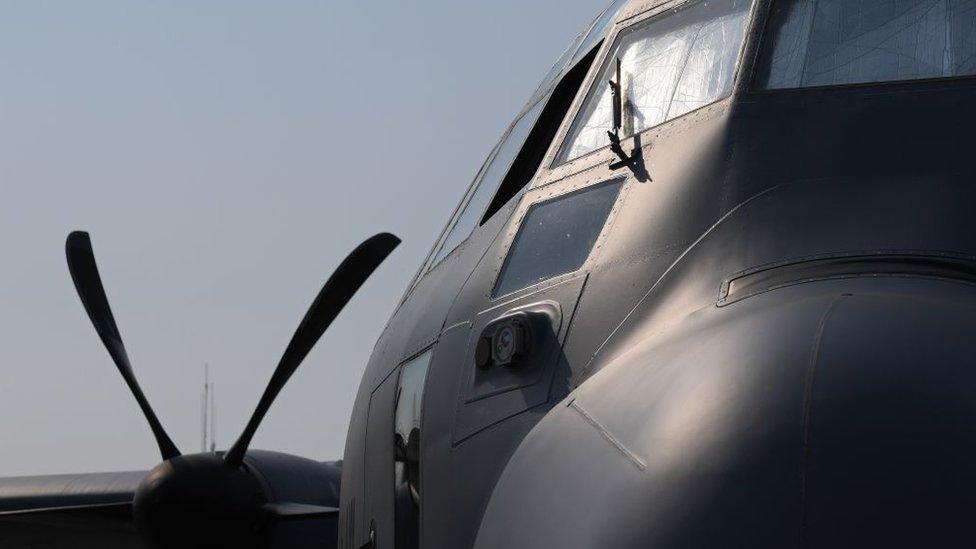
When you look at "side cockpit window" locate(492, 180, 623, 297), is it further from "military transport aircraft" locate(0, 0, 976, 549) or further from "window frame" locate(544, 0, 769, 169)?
"window frame" locate(544, 0, 769, 169)

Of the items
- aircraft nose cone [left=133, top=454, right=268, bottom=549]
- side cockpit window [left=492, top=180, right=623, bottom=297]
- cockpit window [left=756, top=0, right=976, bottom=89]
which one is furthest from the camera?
aircraft nose cone [left=133, top=454, right=268, bottom=549]

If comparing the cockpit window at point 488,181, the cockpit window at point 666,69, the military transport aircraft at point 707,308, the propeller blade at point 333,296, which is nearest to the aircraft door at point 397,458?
the military transport aircraft at point 707,308

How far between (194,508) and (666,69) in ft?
27.3

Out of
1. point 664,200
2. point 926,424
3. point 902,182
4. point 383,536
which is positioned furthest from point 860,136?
point 383,536

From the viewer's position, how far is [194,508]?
12648 millimetres

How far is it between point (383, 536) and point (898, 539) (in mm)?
3887

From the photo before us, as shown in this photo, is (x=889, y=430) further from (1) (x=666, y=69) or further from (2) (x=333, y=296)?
(2) (x=333, y=296)

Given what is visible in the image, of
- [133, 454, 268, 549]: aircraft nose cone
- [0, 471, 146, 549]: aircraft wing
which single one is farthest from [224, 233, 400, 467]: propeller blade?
[0, 471, 146, 549]: aircraft wing

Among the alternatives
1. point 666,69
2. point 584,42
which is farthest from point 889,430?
point 584,42

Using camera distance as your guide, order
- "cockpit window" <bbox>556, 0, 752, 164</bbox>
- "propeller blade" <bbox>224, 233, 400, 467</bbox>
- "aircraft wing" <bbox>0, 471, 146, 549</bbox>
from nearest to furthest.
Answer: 1. "cockpit window" <bbox>556, 0, 752, 164</bbox>
2. "propeller blade" <bbox>224, 233, 400, 467</bbox>
3. "aircraft wing" <bbox>0, 471, 146, 549</bbox>

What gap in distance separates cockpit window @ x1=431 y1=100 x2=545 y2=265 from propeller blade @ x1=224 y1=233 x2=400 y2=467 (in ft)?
13.1

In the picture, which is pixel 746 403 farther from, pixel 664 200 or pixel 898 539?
pixel 664 200

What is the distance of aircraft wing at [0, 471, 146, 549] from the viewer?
14.5 m

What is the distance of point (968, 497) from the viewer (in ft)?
9.73
